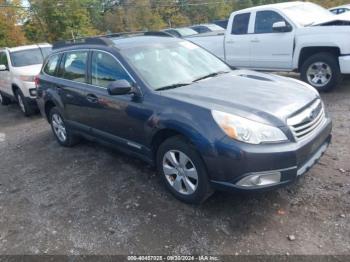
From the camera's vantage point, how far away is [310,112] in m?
3.44

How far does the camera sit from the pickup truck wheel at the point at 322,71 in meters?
6.81

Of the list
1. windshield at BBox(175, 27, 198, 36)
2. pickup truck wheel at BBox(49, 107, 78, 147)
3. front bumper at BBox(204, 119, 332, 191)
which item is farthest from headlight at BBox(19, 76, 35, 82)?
windshield at BBox(175, 27, 198, 36)

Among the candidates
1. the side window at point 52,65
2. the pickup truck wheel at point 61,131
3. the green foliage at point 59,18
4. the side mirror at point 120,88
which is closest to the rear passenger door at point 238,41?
the side window at point 52,65

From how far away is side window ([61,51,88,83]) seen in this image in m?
4.72

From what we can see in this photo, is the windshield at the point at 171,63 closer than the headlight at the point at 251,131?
No

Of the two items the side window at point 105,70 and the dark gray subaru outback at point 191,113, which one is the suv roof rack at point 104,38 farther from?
the side window at point 105,70

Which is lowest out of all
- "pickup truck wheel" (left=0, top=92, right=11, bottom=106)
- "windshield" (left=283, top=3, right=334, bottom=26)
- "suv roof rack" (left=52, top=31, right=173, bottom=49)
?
"pickup truck wheel" (left=0, top=92, right=11, bottom=106)

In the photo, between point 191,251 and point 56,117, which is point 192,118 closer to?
point 191,251

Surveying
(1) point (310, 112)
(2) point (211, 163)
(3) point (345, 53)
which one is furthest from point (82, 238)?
(3) point (345, 53)

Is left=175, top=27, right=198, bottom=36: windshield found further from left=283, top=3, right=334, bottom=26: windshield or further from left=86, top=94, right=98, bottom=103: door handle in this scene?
left=86, top=94, right=98, bottom=103: door handle

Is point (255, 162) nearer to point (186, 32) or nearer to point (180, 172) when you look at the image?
point (180, 172)

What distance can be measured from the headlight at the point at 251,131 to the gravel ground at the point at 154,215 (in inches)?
32.5

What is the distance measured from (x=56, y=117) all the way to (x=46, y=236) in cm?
274

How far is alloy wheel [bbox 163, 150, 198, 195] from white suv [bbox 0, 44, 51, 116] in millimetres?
5690
